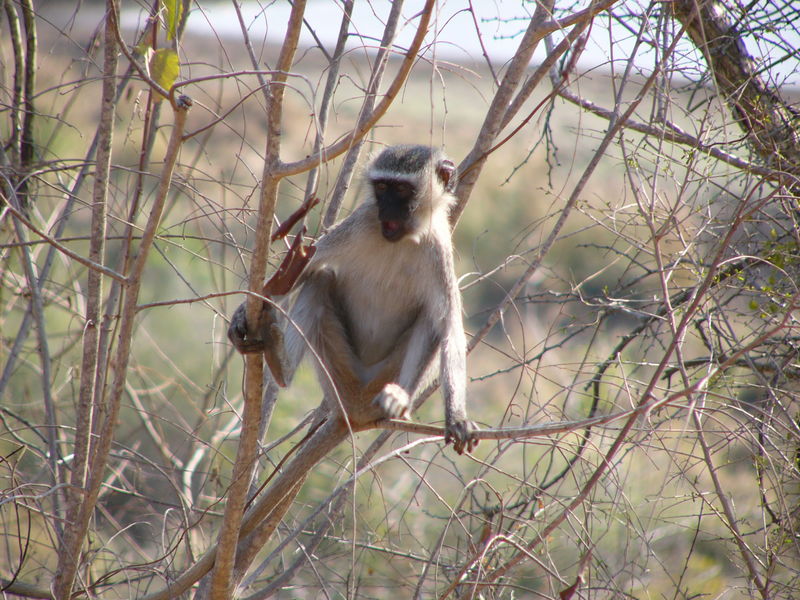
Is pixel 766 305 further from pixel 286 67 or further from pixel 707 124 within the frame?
pixel 286 67

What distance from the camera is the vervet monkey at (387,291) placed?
12.4ft

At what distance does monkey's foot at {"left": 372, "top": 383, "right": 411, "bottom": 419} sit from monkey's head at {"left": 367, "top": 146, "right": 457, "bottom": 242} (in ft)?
2.68

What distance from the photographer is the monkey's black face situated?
377 cm

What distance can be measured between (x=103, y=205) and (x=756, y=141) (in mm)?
2997

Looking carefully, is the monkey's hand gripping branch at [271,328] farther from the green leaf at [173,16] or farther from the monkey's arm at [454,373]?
the monkey's arm at [454,373]

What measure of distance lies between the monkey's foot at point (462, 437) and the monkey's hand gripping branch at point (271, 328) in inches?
32.0

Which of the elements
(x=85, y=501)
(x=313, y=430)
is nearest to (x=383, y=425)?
(x=313, y=430)

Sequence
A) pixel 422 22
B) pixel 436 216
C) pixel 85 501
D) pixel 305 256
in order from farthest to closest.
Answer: pixel 436 216 < pixel 85 501 < pixel 305 256 < pixel 422 22

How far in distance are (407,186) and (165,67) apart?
1.90 metres

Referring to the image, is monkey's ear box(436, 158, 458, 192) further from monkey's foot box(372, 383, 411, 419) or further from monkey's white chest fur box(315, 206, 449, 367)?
monkey's foot box(372, 383, 411, 419)

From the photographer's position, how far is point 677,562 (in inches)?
385

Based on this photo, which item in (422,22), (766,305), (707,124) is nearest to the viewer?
(422,22)

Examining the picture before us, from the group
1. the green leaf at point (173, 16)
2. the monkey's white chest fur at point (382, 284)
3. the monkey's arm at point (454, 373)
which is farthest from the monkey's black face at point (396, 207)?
the green leaf at point (173, 16)

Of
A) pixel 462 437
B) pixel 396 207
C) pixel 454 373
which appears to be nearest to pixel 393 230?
pixel 396 207
